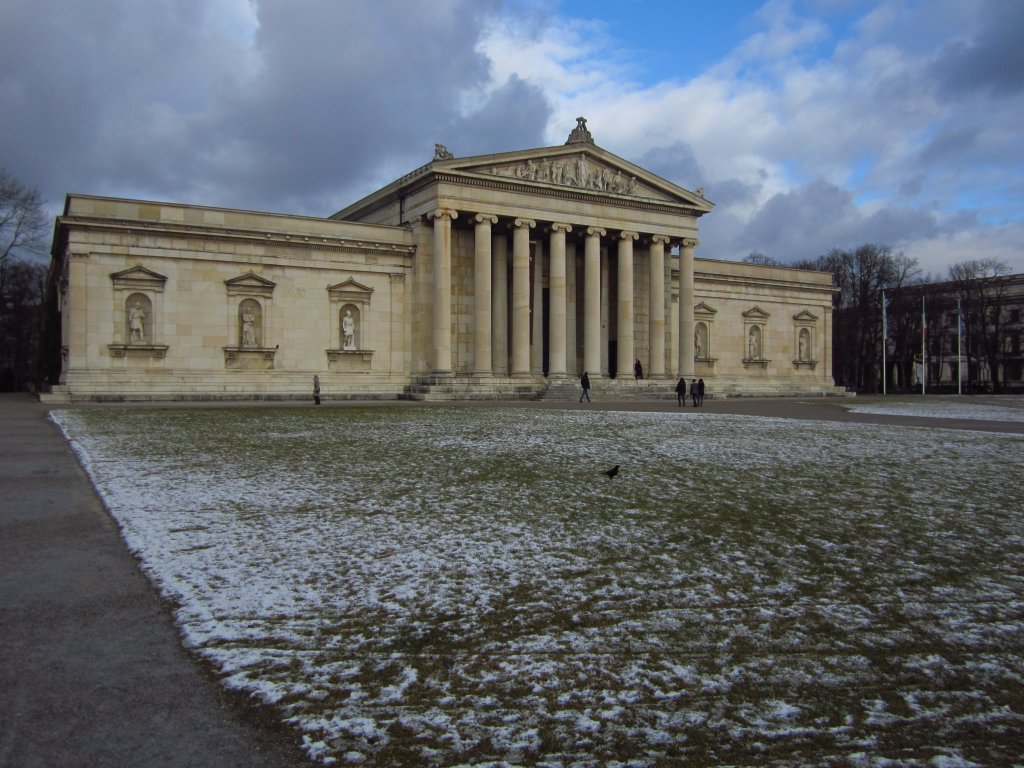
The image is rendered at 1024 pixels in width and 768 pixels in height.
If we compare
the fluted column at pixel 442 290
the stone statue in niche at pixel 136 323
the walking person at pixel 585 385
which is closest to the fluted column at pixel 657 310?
the walking person at pixel 585 385

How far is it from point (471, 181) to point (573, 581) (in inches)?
1665

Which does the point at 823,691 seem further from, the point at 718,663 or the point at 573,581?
the point at 573,581

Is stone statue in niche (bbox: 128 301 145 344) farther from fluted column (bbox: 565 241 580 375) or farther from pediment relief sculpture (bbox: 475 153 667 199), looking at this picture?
fluted column (bbox: 565 241 580 375)

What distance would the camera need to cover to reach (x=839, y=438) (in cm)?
2030

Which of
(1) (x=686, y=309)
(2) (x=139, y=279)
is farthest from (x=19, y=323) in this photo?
(1) (x=686, y=309)

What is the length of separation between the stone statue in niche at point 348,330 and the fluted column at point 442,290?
16.1ft

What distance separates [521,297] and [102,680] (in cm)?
4475

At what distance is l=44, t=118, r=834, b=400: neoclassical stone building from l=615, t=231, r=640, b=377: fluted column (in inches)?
4.0

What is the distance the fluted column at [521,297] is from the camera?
1930 inches

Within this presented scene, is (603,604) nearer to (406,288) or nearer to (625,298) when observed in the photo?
(406,288)

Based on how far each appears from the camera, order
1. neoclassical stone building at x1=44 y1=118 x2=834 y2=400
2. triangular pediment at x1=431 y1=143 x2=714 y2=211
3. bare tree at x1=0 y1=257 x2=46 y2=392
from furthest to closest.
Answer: bare tree at x1=0 y1=257 x2=46 y2=392, triangular pediment at x1=431 y1=143 x2=714 y2=211, neoclassical stone building at x1=44 y1=118 x2=834 y2=400

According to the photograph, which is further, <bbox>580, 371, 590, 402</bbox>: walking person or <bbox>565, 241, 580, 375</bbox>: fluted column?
<bbox>565, 241, 580, 375</bbox>: fluted column

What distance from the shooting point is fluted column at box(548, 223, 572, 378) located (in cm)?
4991

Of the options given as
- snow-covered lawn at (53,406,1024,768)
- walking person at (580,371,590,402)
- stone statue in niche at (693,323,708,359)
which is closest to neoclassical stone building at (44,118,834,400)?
walking person at (580,371,590,402)
